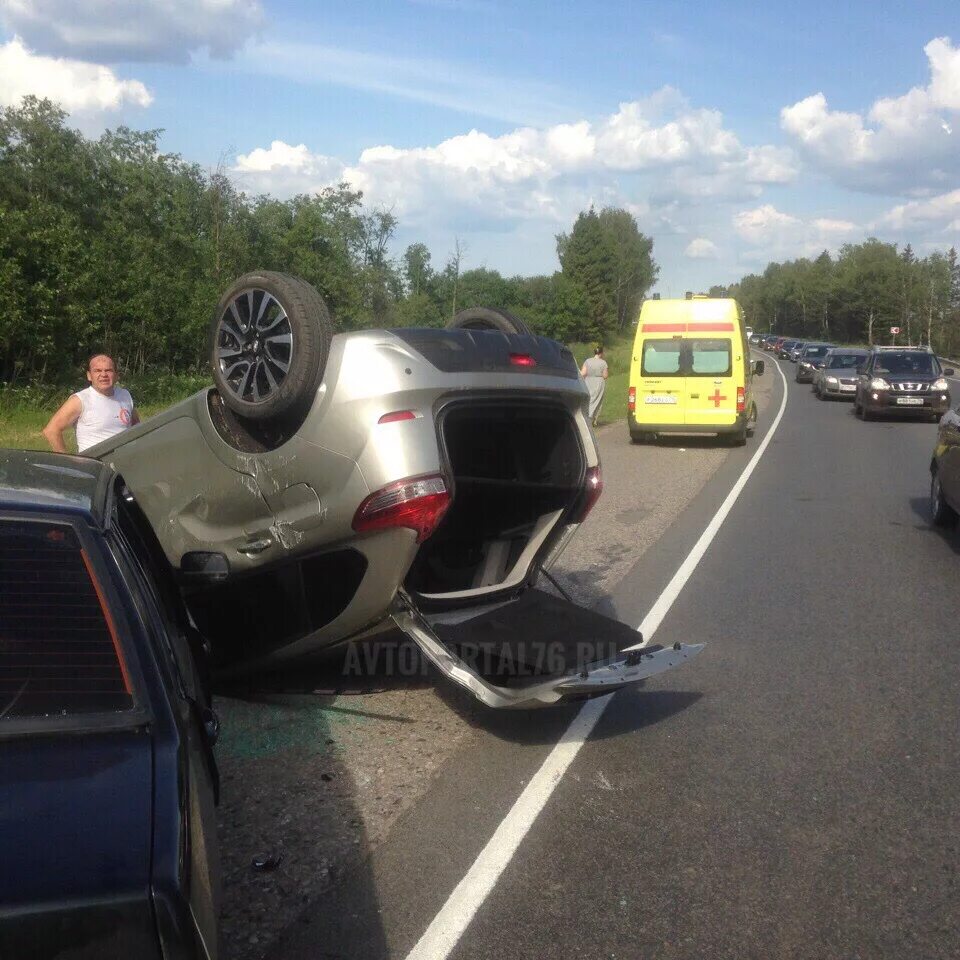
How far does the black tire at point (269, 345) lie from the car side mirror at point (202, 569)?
4.17 feet

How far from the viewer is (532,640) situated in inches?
207

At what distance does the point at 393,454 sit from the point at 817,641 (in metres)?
3.66

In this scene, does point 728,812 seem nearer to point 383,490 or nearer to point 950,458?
point 383,490

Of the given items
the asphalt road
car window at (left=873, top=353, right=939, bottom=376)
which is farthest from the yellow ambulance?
the asphalt road

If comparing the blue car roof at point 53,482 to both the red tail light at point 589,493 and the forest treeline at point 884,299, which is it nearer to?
the red tail light at point 589,493

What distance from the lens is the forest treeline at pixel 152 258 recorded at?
21469 millimetres

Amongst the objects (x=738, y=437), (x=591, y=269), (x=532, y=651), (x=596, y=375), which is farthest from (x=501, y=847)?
(x=591, y=269)

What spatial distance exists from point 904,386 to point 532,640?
2287 centimetres

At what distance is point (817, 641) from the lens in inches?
275

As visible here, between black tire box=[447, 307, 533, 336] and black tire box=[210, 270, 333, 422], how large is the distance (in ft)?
4.24

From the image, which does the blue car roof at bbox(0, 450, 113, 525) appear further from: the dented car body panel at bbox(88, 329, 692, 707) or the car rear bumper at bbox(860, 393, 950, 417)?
the car rear bumper at bbox(860, 393, 950, 417)

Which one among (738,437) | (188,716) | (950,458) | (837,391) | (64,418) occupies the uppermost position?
(64,418)

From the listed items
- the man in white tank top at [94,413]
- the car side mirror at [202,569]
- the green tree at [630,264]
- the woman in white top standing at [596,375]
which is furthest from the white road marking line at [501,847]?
the green tree at [630,264]

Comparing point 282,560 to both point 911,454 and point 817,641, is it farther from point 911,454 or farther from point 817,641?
Answer: point 911,454
